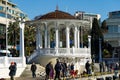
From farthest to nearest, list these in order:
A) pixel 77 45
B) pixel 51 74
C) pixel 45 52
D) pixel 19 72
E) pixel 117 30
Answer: pixel 117 30 < pixel 77 45 < pixel 45 52 < pixel 19 72 < pixel 51 74

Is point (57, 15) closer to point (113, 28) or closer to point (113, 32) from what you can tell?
point (113, 32)

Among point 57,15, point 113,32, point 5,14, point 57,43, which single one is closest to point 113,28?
point 113,32

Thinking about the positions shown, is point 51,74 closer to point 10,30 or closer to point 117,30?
point 117,30

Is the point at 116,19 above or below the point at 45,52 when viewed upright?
above

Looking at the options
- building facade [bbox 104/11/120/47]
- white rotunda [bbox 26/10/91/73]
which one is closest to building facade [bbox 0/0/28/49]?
building facade [bbox 104/11/120/47]

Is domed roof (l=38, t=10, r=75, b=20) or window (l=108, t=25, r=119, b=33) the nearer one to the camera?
domed roof (l=38, t=10, r=75, b=20)

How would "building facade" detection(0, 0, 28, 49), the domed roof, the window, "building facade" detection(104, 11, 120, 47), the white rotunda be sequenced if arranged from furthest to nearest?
"building facade" detection(0, 0, 28, 49)
the window
"building facade" detection(104, 11, 120, 47)
the domed roof
the white rotunda

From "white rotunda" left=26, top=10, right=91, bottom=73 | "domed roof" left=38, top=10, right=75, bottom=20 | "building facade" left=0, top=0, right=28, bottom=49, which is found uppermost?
"building facade" left=0, top=0, right=28, bottom=49

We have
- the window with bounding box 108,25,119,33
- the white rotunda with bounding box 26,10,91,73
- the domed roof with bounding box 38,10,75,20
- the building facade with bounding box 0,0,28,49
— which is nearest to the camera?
the white rotunda with bounding box 26,10,91,73

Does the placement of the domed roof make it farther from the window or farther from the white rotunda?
the window

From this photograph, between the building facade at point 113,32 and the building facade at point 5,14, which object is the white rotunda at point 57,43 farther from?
the building facade at point 113,32

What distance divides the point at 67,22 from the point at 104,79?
8893mm

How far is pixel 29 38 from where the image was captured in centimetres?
8500

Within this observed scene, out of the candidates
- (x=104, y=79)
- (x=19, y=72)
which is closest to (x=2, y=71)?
(x=19, y=72)
